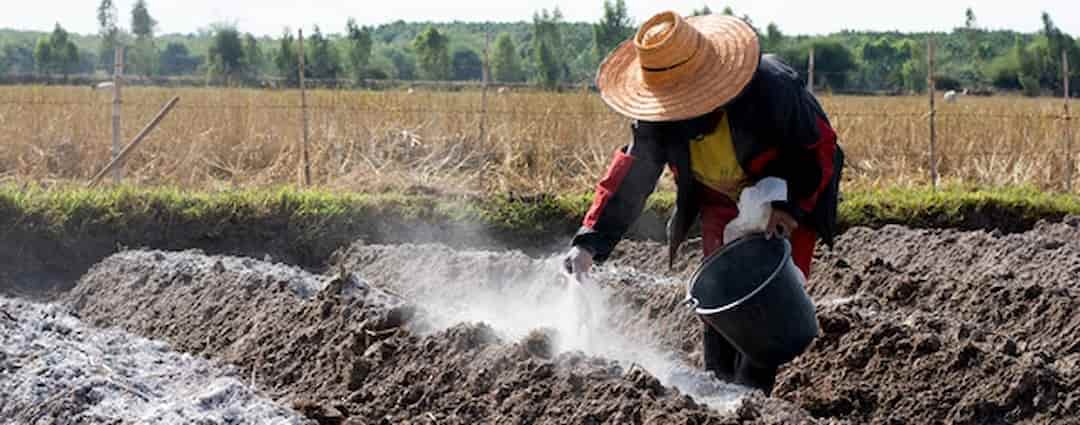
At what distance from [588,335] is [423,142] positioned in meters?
9.55

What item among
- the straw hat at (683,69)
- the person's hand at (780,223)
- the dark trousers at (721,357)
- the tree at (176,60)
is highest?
the straw hat at (683,69)

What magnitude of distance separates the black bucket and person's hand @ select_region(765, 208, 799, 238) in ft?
0.17

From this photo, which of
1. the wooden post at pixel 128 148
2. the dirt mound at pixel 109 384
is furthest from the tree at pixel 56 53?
the dirt mound at pixel 109 384

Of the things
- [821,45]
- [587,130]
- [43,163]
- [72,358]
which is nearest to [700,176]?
[72,358]

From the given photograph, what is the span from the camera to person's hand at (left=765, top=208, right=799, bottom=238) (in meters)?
4.99

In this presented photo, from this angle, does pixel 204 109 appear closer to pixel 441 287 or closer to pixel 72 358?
pixel 441 287

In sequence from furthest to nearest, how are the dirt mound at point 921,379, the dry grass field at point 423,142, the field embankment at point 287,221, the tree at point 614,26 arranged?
the tree at point 614,26 → the dry grass field at point 423,142 → the field embankment at point 287,221 → the dirt mound at point 921,379

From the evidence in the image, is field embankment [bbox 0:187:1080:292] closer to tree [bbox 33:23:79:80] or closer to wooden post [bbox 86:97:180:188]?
wooden post [bbox 86:97:180:188]

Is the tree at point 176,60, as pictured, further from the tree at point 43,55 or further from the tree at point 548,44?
the tree at point 548,44

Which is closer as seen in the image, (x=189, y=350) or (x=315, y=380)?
(x=315, y=380)

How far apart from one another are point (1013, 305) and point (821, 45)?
35328 mm

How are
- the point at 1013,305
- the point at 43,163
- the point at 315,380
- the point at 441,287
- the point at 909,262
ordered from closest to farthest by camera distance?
the point at 315,380
the point at 1013,305
the point at 441,287
the point at 909,262
the point at 43,163

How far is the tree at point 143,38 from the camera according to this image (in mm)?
35469

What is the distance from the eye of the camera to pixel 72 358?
5.98 m
